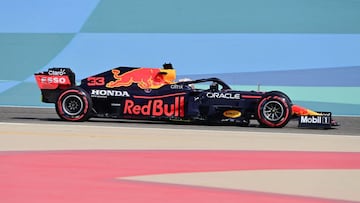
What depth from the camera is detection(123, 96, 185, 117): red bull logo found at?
44.4ft

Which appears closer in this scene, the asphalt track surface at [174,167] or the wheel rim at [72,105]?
the asphalt track surface at [174,167]

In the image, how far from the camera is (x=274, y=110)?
13125 millimetres

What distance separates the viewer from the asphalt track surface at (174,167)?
5324 mm

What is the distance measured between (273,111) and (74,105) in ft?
13.9

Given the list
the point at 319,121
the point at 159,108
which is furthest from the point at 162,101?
the point at 319,121

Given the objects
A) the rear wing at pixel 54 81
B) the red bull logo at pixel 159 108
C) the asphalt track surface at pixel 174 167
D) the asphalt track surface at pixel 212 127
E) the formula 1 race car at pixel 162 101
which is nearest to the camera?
the asphalt track surface at pixel 174 167

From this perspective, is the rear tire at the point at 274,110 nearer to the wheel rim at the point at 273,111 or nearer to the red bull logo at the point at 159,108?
the wheel rim at the point at 273,111

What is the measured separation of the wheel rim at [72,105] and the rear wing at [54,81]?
0.42m

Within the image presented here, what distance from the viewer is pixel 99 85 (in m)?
13.9

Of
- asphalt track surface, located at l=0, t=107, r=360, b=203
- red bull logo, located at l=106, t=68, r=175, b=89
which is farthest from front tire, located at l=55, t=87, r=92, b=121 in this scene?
asphalt track surface, located at l=0, t=107, r=360, b=203

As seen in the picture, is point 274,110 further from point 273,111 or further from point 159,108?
point 159,108
